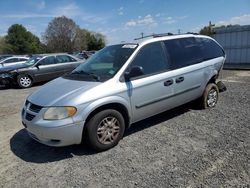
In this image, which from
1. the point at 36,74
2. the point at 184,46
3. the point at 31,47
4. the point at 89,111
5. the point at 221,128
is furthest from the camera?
the point at 31,47

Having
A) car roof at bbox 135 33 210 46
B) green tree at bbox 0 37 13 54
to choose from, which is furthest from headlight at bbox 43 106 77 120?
green tree at bbox 0 37 13 54

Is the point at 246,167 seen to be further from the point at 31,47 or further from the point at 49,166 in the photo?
the point at 31,47

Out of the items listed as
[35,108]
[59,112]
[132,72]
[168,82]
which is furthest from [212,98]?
[35,108]

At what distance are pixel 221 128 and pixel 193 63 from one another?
150cm

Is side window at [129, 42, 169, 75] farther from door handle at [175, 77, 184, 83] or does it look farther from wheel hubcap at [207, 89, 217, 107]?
wheel hubcap at [207, 89, 217, 107]

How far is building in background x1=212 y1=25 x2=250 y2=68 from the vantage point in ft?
50.5

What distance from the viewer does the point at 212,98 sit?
607cm

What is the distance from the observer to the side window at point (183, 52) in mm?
4953

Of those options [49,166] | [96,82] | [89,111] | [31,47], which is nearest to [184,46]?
[96,82]

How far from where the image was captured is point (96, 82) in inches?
158

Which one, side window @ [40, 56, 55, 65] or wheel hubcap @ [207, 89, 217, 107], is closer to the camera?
wheel hubcap @ [207, 89, 217, 107]

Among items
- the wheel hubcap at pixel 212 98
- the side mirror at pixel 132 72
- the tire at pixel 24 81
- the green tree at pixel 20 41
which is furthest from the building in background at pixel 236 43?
the green tree at pixel 20 41

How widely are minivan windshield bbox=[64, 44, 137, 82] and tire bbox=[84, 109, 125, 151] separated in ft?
2.02

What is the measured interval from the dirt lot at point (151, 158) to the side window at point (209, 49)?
146 centimetres
